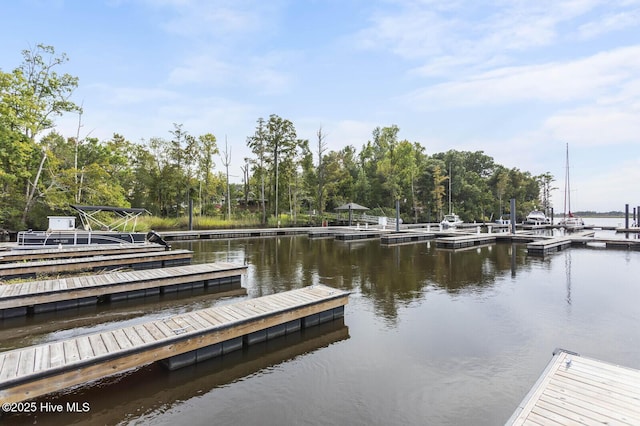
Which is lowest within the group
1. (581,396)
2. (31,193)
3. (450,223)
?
(581,396)

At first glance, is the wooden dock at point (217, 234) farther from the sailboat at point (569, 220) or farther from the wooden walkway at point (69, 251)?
the sailboat at point (569, 220)

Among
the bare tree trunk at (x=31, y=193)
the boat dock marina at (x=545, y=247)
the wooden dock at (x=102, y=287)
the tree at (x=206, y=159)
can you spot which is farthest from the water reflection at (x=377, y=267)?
the tree at (x=206, y=159)

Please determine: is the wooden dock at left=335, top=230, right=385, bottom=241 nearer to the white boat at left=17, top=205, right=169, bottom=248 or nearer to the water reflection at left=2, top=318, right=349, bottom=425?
the white boat at left=17, top=205, right=169, bottom=248

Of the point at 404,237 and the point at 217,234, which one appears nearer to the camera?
the point at 404,237

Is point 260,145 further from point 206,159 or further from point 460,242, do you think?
point 460,242

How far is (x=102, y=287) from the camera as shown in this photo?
254 inches

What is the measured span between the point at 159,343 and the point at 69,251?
9168 millimetres

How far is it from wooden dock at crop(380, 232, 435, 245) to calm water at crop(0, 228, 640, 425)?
8.37m

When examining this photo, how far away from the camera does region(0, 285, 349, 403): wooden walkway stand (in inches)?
117

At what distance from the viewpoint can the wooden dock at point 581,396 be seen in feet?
7.96

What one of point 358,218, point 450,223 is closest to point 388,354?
point 450,223

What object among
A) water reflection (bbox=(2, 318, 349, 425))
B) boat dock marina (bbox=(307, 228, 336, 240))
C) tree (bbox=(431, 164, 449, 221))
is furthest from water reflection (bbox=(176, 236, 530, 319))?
tree (bbox=(431, 164, 449, 221))

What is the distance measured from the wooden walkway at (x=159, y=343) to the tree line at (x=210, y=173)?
13798mm

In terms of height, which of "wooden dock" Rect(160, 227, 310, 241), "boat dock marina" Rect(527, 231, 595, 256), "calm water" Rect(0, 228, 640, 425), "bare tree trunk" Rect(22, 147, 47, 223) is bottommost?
"calm water" Rect(0, 228, 640, 425)
